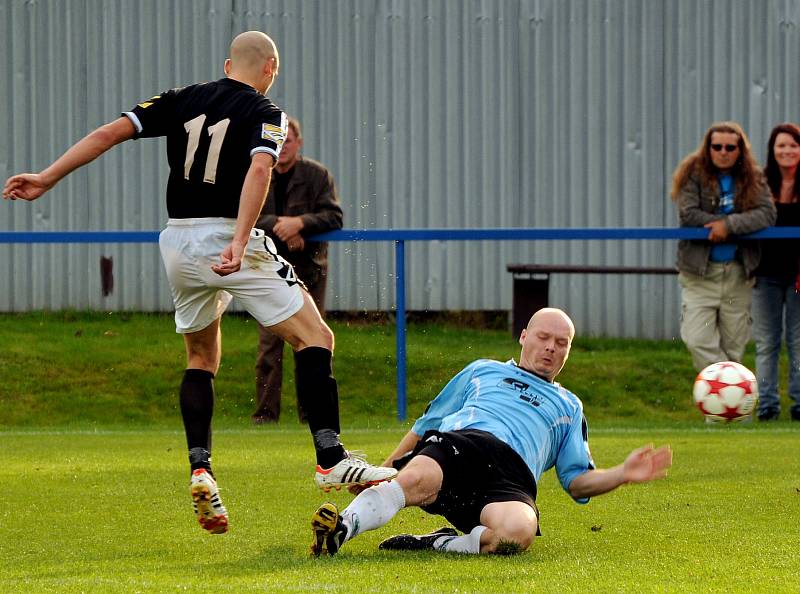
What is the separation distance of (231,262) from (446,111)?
39.6ft

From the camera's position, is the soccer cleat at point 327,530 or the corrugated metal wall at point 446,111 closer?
the soccer cleat at point 327,530

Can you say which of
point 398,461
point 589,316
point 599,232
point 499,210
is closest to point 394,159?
point 499,210

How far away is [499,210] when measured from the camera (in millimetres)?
18156

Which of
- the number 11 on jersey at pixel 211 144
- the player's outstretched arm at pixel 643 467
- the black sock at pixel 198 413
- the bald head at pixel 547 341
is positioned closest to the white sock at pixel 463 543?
the player's outstretched arm at pixel 643 467

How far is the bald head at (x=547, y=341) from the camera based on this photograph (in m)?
6.09

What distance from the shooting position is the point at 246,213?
20.2 ft

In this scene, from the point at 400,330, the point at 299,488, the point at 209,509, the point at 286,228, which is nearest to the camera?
the point at 209,509

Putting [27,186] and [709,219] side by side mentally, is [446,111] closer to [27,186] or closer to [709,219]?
[709,219]

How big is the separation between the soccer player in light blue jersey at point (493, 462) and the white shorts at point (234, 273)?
78cm

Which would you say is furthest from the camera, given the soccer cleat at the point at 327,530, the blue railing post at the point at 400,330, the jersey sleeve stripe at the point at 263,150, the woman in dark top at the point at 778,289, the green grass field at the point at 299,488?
the blue railing post at the point at 400,330

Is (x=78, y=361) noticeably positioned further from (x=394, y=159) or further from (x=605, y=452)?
(x=605, y=452)

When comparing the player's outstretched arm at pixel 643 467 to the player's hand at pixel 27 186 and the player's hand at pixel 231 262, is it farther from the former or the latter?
the player's hand at pixel 27 186

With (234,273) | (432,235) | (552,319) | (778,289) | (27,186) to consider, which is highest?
(27,186)

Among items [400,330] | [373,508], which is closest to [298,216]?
[400,330]
